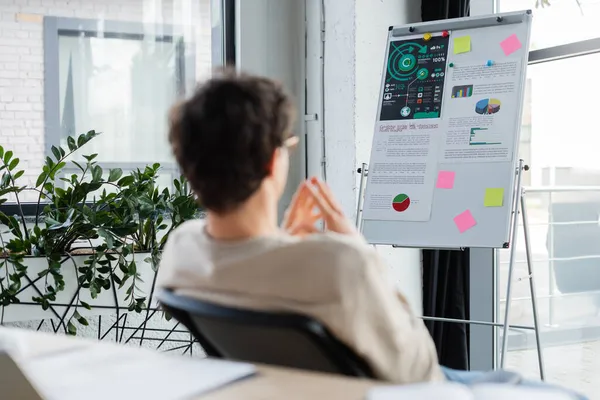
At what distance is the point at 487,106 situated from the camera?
280cm

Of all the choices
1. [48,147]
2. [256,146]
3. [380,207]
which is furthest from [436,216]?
[48,147]

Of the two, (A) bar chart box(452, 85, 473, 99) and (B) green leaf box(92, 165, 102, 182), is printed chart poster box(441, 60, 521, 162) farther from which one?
(B) green leaf box(92, 165, 102, 182)

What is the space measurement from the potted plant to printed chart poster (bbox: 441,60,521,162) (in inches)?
44.5

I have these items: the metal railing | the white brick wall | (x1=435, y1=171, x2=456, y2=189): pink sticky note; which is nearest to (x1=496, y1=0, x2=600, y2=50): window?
the metal railing

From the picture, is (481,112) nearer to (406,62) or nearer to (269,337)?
(406,62)

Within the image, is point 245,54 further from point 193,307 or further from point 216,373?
point 216,373

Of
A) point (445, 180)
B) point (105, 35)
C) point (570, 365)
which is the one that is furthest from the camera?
point (105, 35)

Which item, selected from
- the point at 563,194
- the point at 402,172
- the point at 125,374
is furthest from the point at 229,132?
the point at 563,194

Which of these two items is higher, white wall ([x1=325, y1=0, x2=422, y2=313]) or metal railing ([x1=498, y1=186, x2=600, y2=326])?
white wall ([x1=325, y1=0, x2=422, y2=313])

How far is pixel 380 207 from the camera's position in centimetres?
300

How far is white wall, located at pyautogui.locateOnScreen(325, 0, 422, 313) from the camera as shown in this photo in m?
3.55

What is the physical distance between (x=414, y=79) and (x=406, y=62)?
88mm

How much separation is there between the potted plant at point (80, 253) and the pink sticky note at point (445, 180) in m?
1.03

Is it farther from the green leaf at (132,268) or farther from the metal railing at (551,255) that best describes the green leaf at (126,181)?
the metal railing at (551,255)
